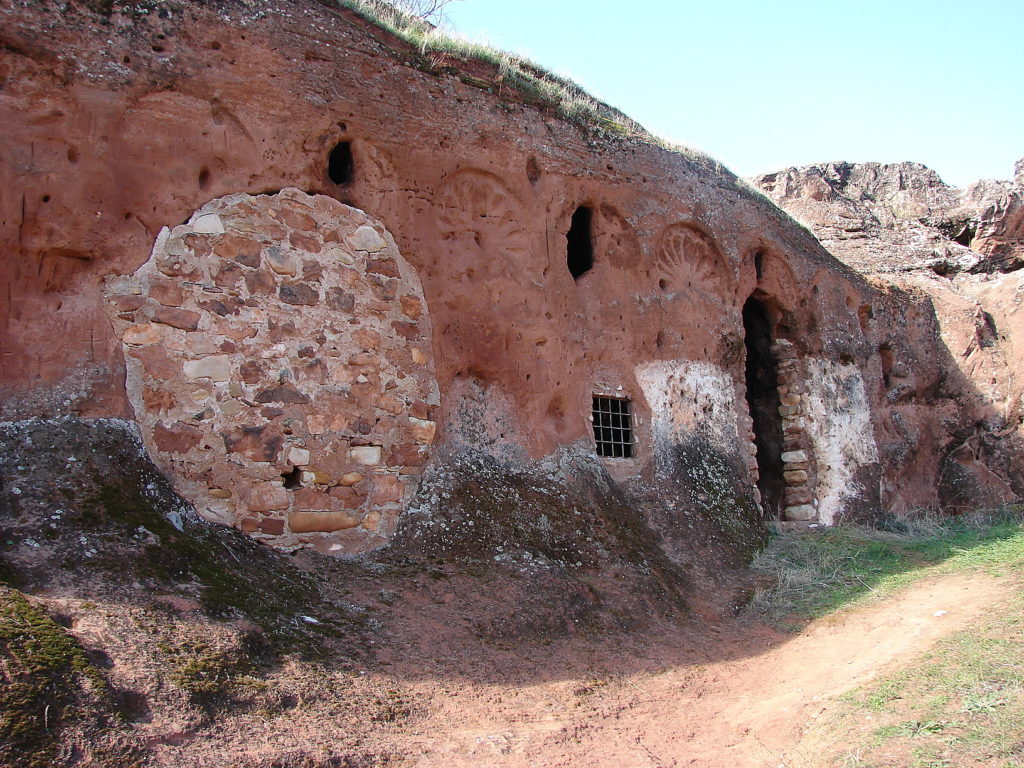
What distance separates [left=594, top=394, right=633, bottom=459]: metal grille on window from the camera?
9.62 meters

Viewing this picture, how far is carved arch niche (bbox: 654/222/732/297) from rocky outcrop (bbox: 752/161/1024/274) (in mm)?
5500

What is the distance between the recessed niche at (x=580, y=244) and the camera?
32.7 ft

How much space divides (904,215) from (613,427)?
10.4 m

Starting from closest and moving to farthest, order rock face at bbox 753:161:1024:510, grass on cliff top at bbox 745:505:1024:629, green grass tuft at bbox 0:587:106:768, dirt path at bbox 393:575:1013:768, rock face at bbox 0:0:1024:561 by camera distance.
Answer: green grass tuft at bbox 0:587:106:768
dirt path at bbox 393:575:1013:768
rock face at bbox 0:0:1024:561
grass on cliff top at bbox 745:505:1024:629
rock face at bbox 753:161:1024:510

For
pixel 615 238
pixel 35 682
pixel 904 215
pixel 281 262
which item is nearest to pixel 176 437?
pixel 281 262

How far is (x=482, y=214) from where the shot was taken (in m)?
8.78

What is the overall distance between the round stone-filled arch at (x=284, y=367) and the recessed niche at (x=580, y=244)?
2.60 meters

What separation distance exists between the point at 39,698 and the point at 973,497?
501 inches

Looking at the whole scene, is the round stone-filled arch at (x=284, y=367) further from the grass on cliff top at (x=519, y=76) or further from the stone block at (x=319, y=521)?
A: the grass on cliff top at (x=519, y=76)

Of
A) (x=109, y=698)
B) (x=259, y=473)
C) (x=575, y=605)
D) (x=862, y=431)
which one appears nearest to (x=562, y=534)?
(x=575, y=605)

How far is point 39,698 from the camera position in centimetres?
401

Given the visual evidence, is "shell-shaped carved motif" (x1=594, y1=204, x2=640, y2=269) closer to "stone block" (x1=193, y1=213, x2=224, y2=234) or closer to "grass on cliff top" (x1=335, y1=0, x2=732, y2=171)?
"grass on cliff top" (x1=335, y1=0, x2=732, y2=171)

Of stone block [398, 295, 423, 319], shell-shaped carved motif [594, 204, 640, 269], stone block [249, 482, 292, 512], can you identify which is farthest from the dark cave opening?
stone block [249, 482, 292, 512]

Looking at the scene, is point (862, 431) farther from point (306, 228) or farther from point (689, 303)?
point (306, 228)
